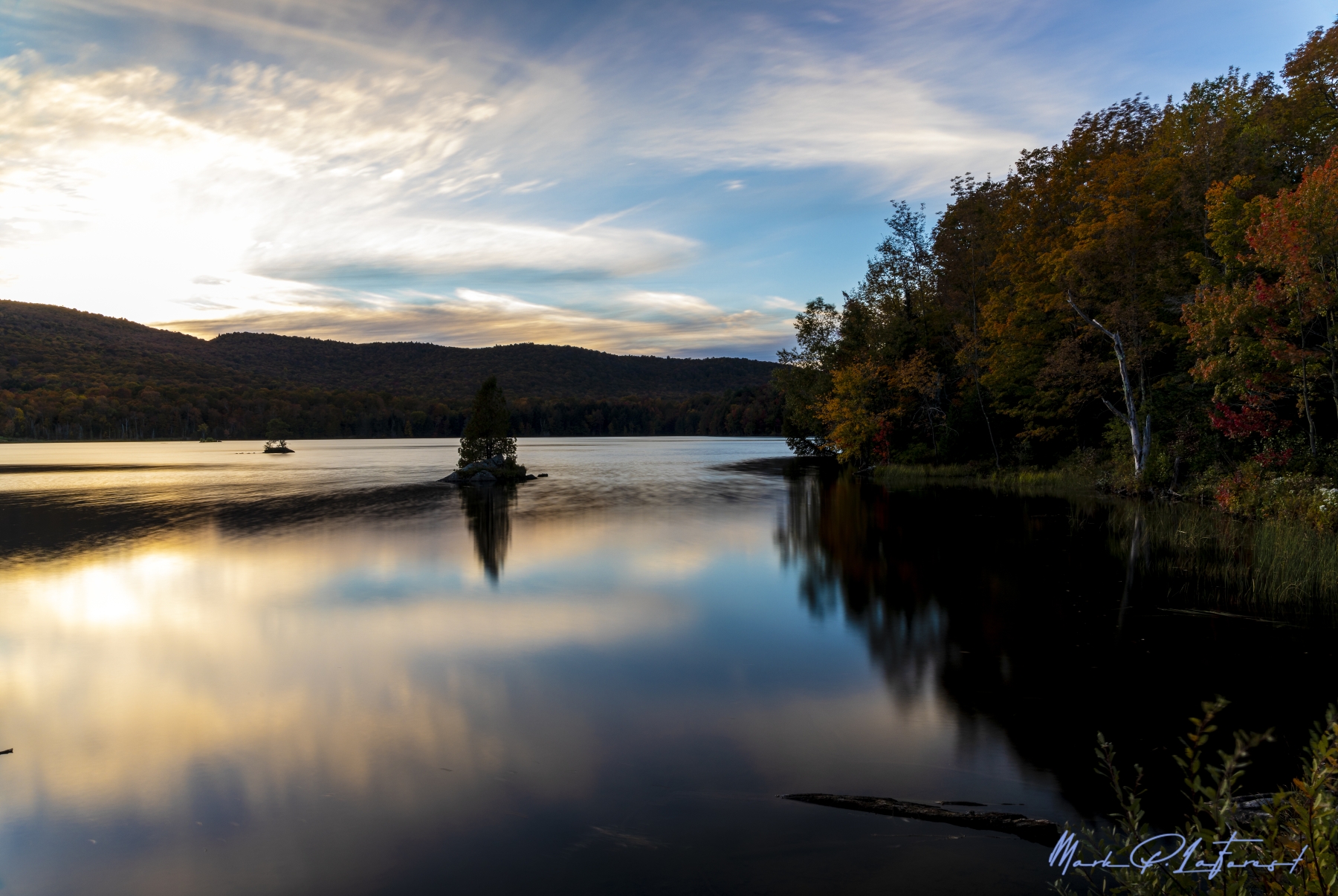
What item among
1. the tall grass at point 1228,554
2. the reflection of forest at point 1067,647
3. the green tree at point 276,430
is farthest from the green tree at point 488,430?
the green tree at point 276,430

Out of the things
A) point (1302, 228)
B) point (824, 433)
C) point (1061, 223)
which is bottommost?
point (824, 433)

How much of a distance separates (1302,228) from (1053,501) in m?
11.2

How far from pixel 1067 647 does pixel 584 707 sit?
6084 mm

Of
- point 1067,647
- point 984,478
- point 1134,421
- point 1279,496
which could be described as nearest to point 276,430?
point 984,478

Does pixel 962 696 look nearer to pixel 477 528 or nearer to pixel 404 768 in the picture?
pixel 404 768

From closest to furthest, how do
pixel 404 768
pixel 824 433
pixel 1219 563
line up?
1. pixel 404 768
2. pixel 1219 563
3. pixel 824 433

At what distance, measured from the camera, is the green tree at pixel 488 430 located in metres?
40.7

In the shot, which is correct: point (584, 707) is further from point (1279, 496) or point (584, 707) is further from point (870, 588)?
point (1279, 496)

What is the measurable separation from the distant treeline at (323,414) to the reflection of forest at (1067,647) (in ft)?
378

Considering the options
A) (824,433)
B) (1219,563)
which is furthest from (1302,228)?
(824,433)

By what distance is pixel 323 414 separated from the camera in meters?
150

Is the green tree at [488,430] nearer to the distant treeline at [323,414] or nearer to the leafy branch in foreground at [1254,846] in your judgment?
the leafy branch in foreground at [1254,846]

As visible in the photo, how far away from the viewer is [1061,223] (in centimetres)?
3206

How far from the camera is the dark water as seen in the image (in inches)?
196
